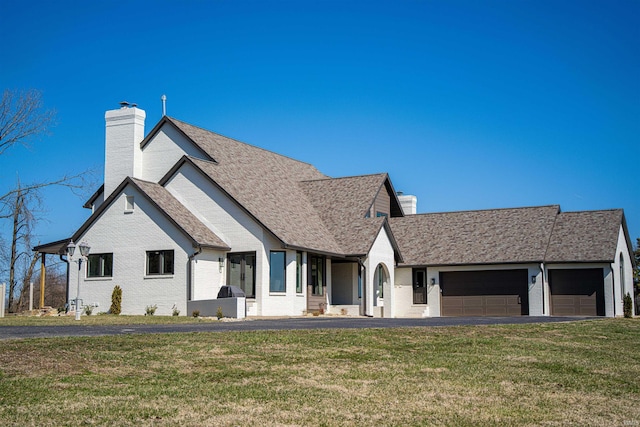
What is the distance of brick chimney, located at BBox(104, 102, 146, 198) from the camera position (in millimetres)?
37562

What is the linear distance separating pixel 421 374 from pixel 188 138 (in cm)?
2540

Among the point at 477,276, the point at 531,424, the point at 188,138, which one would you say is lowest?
the point at 531,424

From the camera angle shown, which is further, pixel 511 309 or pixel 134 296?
pixel 511 309

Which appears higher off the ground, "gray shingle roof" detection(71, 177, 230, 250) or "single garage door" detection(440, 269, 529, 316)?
"gray shingle roof" detection(71, 177, 230, 250)

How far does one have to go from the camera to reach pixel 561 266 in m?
38.4

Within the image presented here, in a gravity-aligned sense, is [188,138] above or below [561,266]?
above

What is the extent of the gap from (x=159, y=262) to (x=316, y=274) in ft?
25.4

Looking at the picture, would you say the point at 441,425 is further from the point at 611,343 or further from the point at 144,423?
the point at 611,343

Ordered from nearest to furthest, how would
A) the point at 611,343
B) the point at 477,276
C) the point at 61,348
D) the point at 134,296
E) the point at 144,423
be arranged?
the point at 144,423 < the point at 61,348 < the point at 611,343 < the point at 134,296 < the point at 477,276

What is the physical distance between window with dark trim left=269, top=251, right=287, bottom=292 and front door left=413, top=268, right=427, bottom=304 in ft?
33.8

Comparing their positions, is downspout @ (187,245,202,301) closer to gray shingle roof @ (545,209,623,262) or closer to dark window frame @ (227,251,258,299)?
dark window frame @ (227,251,258,299)

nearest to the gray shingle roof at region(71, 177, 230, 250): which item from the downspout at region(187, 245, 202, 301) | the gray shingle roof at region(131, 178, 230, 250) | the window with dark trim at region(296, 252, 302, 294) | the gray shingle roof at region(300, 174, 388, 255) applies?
the gray shingle roof at region(131, 178, 230, 250)

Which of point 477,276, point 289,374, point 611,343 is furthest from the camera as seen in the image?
point 477,276

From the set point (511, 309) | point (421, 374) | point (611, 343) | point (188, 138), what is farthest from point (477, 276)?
point (421, 374)
